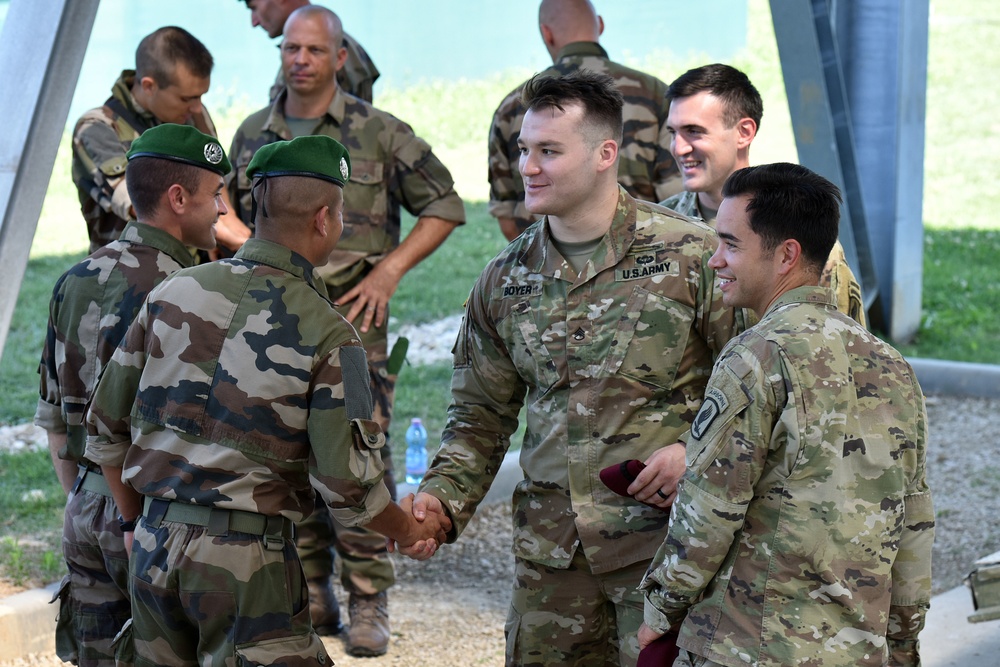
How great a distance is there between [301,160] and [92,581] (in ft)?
5.06

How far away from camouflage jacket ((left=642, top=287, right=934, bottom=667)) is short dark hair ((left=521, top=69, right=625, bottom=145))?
1020 millimetres

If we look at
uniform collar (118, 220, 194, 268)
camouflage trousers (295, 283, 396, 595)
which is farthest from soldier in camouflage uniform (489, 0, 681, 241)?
uniform collar (118, 220, 194, 268)

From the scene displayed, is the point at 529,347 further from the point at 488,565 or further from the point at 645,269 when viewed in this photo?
the point at 488,565

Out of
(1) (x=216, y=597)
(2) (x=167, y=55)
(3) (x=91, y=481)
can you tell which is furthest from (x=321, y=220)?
(2) (x=167, y=55)

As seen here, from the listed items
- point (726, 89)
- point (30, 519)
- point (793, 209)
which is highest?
point (726, 89)

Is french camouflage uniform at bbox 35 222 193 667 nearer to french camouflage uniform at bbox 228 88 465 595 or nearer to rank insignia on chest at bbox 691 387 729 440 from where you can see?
french camouflage uniform at bbox 228 88 465 595

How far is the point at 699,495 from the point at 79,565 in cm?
210

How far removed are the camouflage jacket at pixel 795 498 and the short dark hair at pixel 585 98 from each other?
40.2 inches

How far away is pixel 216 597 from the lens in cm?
312

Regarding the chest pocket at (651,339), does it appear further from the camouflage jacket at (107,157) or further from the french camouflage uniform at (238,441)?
the camouflage jacket at (107,157)

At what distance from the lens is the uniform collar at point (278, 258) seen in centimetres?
322

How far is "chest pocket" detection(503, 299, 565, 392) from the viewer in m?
3.48

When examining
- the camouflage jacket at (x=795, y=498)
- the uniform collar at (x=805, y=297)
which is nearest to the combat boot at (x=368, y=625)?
the camouflage jacket at (x=795, y=498)

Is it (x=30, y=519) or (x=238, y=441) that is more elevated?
(x=238, y=441)
